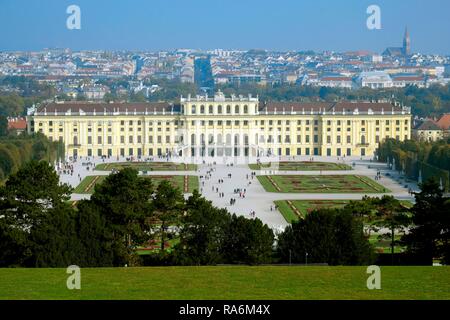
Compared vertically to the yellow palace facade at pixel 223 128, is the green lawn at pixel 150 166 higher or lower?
lower

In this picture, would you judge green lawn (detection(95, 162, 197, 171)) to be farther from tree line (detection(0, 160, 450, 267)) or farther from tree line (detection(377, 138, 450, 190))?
tree line (detection(0, 160, 450, 267))

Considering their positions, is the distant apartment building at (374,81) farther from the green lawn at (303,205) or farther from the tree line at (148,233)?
the tree line at (148,233)

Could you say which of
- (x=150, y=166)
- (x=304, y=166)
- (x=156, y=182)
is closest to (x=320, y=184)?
(x=156, y=182)

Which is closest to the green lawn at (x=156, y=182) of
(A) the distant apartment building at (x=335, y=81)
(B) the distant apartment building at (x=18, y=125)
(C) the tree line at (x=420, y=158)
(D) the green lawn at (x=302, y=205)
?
(D) the green lawn at (x=302, y=205)

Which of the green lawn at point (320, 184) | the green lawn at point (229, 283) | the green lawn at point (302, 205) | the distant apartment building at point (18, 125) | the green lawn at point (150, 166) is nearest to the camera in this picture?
the green lawn at point (229, 283)

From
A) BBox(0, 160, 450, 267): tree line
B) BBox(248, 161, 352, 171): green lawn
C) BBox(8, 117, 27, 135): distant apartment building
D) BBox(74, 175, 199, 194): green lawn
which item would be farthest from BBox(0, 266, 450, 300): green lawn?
BBox(8, 117, 27, 135): distant apartment building

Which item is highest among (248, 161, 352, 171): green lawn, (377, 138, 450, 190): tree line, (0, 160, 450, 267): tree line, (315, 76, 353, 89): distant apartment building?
(0, 160, 450, 267): tree line
